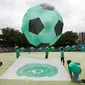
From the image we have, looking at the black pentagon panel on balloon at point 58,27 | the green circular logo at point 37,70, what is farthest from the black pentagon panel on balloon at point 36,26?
the green circular logo at point 37,70

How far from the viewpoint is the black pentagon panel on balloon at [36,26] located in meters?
8.97

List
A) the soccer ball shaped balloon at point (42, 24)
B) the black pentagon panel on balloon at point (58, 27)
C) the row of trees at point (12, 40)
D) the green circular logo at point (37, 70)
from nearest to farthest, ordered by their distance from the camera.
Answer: the green circular logo at point (37, 70) → the soccer ball shaped balloon at point (42, 24) → the black pentagon panel on balloon at point (58, 27) → the row of trees at point (12, 40)

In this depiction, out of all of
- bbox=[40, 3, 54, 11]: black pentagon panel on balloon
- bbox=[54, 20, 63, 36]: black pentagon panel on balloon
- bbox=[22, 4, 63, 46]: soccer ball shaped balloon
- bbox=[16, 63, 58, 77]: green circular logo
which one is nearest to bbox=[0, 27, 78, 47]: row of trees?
bbox=[54, 20, 63, 36]: black pentagon panel on balloon

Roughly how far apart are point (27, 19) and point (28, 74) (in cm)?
268

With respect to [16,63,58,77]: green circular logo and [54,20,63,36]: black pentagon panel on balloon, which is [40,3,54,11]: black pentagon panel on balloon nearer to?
[54,20,63,36]: black pentagon panel on balloon

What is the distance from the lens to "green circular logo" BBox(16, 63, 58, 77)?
305 inches

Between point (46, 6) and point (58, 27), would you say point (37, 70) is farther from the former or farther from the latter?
point (46, 6)

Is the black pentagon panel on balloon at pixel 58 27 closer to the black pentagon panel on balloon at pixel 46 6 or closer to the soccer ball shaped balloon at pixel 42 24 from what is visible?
the soccer ball shaped balloon at pixel 42 24

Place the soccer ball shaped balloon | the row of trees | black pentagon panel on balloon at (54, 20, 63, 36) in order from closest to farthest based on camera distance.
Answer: the soccer ball shaped balloon, black pentagon panel on balloon at (54, 20, 63, 36), the row of trees

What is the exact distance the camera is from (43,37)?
29.1 ft

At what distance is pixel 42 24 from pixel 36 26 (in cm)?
38

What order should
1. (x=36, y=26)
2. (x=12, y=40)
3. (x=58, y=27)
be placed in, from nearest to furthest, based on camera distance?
(x=36, y=26) < (x=58, y=27) < (x=12, y=40)

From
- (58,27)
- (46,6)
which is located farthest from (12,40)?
(58,27)

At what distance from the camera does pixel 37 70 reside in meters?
8.12
